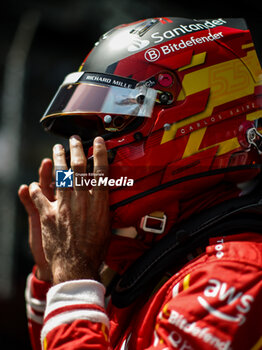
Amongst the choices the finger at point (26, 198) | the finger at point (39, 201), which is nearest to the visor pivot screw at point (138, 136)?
the finger at point (39, 201)

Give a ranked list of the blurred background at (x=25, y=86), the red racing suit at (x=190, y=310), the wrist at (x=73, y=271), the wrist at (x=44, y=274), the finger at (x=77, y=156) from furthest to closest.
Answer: the blurred background at (x=25, y=86) < the wrist at (x=44, y=274) < the finger at (x=77, y=156) < the wrist at (x=73, y=271) < the red racing suit at (x=190, y=310)

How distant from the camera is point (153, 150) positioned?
113cm

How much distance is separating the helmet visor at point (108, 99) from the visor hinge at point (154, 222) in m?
0.34

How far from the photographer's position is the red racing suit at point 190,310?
80 cm

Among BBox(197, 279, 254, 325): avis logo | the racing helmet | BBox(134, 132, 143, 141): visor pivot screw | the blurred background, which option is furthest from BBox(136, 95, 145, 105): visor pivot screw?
the blurred background

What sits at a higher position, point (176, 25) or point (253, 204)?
point (176, 25)

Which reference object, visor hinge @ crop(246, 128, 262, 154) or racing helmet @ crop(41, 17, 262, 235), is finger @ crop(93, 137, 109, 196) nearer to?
racing helmet @ crop(41, 17, 262, 235)

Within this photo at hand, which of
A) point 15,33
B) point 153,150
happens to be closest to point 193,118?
point 153,150

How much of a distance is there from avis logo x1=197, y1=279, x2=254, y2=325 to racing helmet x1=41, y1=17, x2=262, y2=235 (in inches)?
14.1

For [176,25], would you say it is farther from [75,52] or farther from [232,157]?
[75,52]

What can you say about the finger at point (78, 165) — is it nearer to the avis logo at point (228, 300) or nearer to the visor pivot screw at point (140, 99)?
the visor pivot screw at point (140, 99)

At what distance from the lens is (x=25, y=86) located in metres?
2.98

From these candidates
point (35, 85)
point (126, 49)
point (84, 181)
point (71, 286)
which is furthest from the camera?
point (35, 85)

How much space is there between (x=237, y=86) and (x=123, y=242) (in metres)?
0.68
